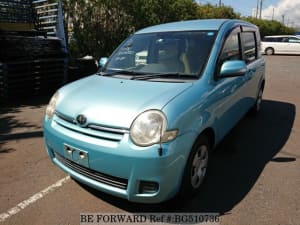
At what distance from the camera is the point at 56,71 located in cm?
783

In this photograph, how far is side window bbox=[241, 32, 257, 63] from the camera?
13.7 feet

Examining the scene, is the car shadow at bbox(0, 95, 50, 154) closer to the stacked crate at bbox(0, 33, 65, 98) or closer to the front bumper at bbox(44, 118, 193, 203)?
the stacked crate at bbox(0, 33, 65, 98)

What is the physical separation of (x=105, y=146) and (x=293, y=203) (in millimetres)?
1933

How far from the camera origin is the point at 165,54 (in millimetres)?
3414

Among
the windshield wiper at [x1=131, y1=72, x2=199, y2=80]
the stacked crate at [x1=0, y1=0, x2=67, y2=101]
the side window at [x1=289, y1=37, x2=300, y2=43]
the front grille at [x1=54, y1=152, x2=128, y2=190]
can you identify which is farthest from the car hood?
the side window at [x1=289, y1=37, x2=300, y2=43]

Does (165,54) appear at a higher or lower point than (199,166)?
higher

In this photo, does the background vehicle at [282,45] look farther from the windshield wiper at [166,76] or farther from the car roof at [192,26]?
the windshield wiper at [166,76]

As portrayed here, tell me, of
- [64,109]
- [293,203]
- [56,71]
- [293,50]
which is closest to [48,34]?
[56,71]

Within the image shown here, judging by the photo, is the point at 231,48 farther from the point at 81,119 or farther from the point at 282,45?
the point at 282,45

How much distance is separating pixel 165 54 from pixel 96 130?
1.45 meters

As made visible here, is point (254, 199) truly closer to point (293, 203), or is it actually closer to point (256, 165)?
point (293, 203)

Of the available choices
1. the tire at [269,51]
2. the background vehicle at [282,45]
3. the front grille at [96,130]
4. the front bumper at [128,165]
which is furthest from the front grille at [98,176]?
the tire at [269,51]

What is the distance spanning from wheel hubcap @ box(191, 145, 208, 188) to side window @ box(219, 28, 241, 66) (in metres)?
1.04

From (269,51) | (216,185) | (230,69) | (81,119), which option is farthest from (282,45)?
(81,119)
